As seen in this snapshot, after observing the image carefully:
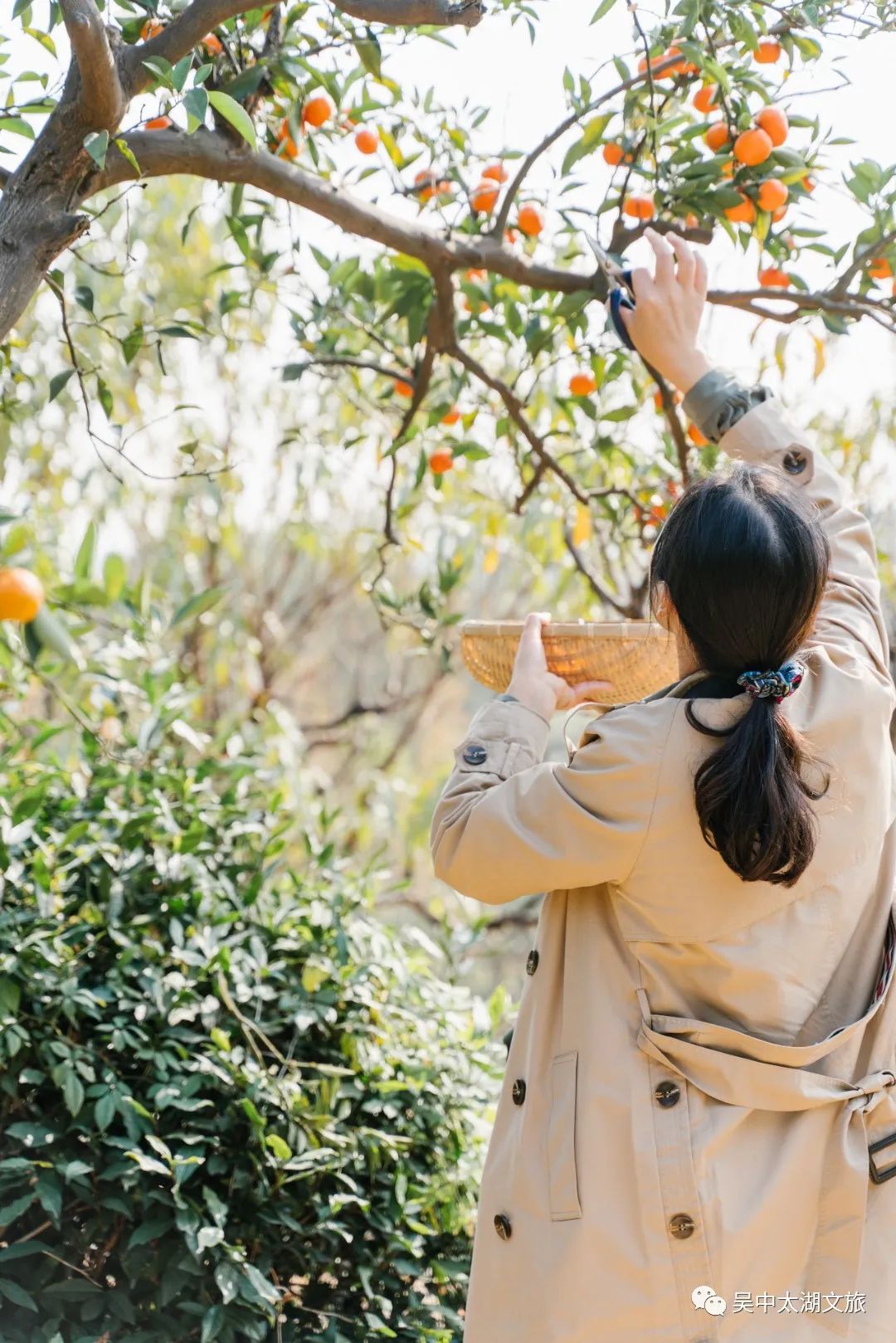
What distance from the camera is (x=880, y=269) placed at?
1775 millimetres

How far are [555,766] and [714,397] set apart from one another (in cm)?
51

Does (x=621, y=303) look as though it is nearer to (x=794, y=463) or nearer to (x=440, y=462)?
(x=794, y=463)

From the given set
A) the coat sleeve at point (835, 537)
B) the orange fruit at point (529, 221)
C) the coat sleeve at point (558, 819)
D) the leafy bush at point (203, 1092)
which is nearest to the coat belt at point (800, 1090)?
the coat sleeve at point (558, 819)

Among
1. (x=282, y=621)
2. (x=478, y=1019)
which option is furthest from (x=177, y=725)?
(x=282, y=621)

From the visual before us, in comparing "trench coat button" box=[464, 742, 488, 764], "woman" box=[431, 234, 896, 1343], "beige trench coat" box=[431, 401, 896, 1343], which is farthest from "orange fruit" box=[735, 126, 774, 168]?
"trench coat button" box=[464, 742, 488, 764]

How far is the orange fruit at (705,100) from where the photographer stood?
1685mm

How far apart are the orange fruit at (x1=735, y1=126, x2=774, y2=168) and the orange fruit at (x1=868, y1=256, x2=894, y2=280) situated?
255 millimetres

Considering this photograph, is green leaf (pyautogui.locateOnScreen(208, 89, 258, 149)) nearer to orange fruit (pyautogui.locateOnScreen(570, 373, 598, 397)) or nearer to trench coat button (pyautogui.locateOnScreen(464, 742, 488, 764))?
trench coat button (pyautogui.locateOnScreen(464, 742, 488, 764))

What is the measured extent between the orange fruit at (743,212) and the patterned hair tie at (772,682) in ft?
3.06

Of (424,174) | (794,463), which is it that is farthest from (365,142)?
(794,463)

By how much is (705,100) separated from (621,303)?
1.68 ft

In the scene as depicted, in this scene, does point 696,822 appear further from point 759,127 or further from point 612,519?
point 612,519

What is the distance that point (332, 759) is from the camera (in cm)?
617

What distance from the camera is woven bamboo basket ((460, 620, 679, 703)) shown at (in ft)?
4.02
